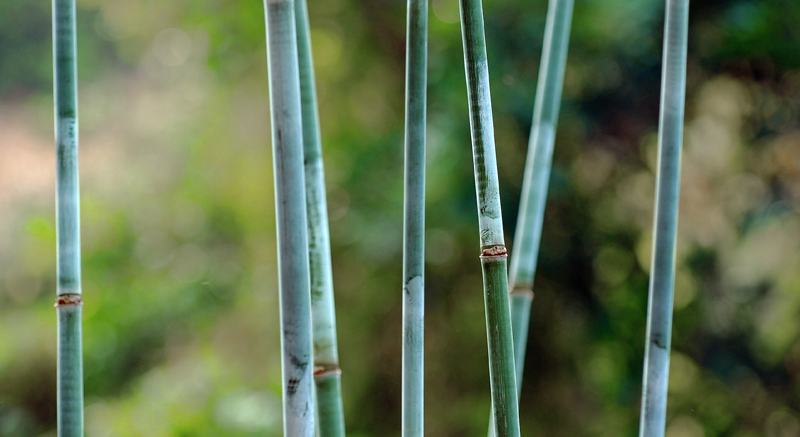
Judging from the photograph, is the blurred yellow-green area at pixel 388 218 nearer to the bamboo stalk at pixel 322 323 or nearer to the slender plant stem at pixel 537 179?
the slender plant stem at pixel 537 179

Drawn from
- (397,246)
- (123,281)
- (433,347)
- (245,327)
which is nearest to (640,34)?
(397,246)

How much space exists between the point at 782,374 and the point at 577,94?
88 cm

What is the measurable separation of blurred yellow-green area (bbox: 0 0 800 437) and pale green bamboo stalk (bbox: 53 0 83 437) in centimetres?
137

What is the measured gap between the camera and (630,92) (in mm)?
1882

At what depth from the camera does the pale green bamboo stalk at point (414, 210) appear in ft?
1.60

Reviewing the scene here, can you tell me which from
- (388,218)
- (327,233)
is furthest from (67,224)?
(388,218)

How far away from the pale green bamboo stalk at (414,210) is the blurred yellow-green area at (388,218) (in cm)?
132

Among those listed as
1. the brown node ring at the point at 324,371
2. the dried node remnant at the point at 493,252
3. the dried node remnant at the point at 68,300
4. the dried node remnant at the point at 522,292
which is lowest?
the brown node ring at the point at 324,371

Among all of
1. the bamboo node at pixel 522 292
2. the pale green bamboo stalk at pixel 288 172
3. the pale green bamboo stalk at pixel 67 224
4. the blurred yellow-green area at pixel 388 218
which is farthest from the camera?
the blurred yellow-green area at pixel 388 218

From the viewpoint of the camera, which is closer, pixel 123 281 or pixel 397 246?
pixel 397 246

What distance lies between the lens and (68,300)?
49 centimetres

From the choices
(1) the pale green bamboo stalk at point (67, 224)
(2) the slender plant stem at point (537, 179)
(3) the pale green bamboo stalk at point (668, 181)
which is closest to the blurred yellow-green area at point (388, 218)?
(2) the slender plant stem at point (537, 179)

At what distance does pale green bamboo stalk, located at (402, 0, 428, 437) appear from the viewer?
49cm

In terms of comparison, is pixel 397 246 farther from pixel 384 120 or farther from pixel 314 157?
pixel 314 157
